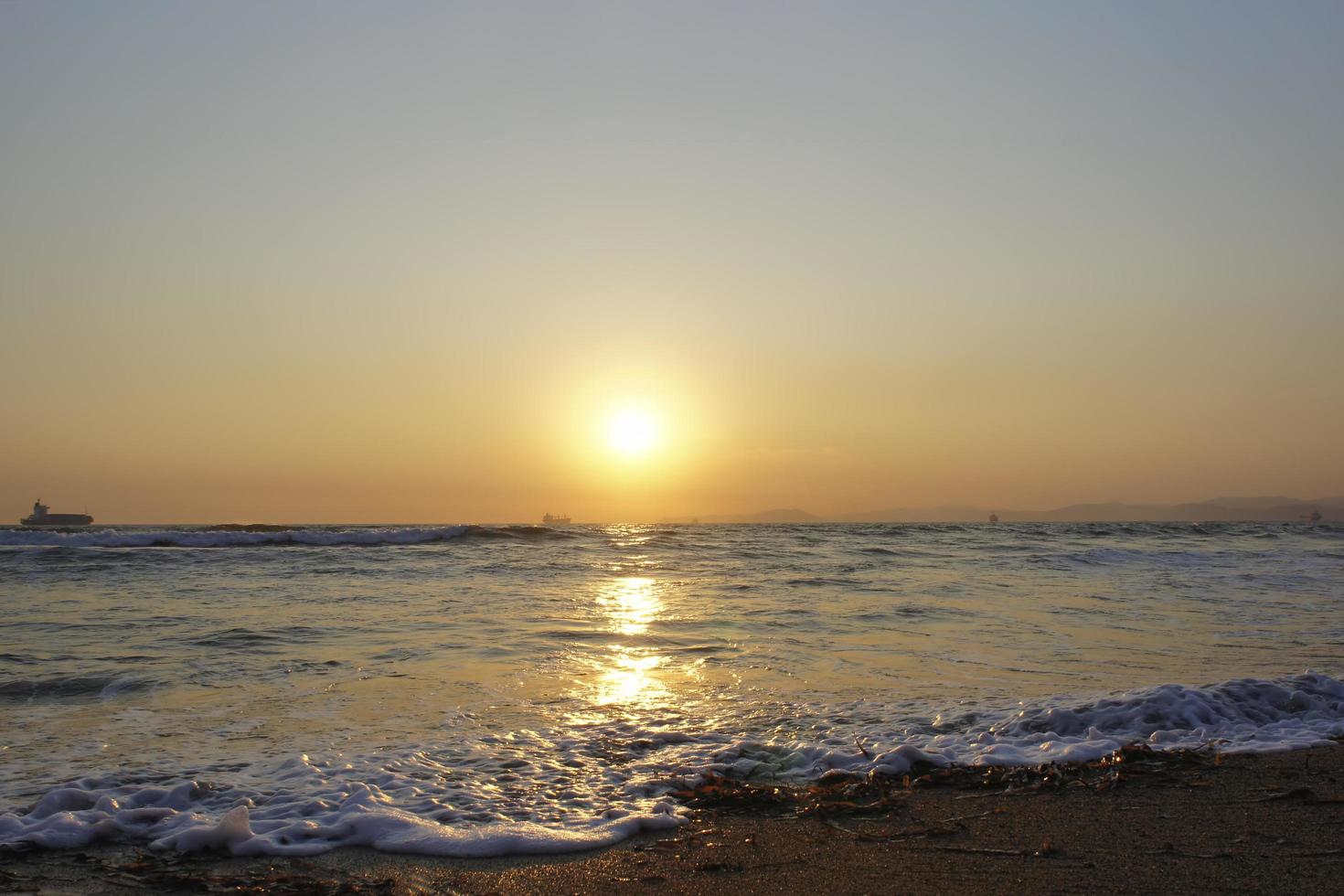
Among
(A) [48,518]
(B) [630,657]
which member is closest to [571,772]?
(B) [630,657]

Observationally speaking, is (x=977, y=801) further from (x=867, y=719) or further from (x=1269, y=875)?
(x=867, y=719)

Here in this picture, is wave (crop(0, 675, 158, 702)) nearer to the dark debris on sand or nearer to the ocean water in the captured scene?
the ocean water

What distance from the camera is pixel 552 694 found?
705cm

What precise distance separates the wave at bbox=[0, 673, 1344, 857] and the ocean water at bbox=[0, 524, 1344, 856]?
0.07 ft

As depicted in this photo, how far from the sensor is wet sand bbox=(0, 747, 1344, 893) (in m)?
3.51

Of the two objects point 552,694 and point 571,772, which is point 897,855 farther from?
point 552,694

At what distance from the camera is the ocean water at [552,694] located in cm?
449

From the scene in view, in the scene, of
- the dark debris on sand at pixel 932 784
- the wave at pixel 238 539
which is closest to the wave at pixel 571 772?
the dark debris on sand at pixel 932 784

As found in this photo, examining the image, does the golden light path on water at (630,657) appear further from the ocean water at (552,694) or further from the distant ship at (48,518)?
the distant ship at (48,518)

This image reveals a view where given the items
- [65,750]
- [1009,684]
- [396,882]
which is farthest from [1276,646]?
[65,750]

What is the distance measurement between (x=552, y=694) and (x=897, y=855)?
378 cm

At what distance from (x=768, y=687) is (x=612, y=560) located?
15701 mm

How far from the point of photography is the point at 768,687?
23.8 ft

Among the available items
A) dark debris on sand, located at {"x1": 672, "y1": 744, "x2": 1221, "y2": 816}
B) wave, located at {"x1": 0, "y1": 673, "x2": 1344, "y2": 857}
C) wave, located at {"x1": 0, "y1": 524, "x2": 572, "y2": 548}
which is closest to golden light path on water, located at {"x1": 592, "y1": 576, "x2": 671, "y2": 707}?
wave, located at {"x1": 0, "y1": 673, "x2": 1344, "y2": 857}
